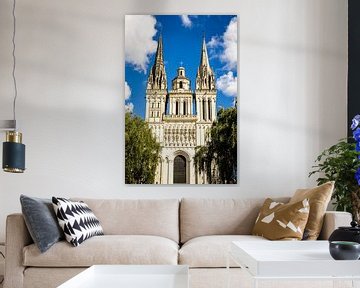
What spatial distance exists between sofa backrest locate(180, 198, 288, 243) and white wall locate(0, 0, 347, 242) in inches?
25.6

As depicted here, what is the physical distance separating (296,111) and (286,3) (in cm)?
96

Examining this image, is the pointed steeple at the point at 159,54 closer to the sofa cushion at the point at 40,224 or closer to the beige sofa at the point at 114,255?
the beige sofa at the point at 114,255

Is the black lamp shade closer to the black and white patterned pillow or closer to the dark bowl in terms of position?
the black and white patterned pillow

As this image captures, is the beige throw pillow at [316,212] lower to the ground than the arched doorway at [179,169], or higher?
lower

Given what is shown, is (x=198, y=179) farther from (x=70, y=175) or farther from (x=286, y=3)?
(x=286, y=3)

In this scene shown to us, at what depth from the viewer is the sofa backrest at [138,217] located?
4109 mm

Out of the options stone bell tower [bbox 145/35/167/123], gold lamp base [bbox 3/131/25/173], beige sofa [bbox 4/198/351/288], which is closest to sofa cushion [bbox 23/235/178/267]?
beige sofa [bbox 4/198/351/288]

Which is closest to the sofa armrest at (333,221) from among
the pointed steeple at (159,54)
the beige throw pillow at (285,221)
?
the beige throw pillow at (285,221)

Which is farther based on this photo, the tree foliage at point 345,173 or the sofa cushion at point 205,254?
the tree foliage at point 345,173

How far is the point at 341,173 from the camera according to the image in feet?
14.3

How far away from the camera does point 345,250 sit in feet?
8.10

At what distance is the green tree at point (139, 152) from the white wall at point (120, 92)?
0.07 metres

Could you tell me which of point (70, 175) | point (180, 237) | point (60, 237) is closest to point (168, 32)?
point (70, 175)

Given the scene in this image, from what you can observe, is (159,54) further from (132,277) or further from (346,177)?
(132,277)
